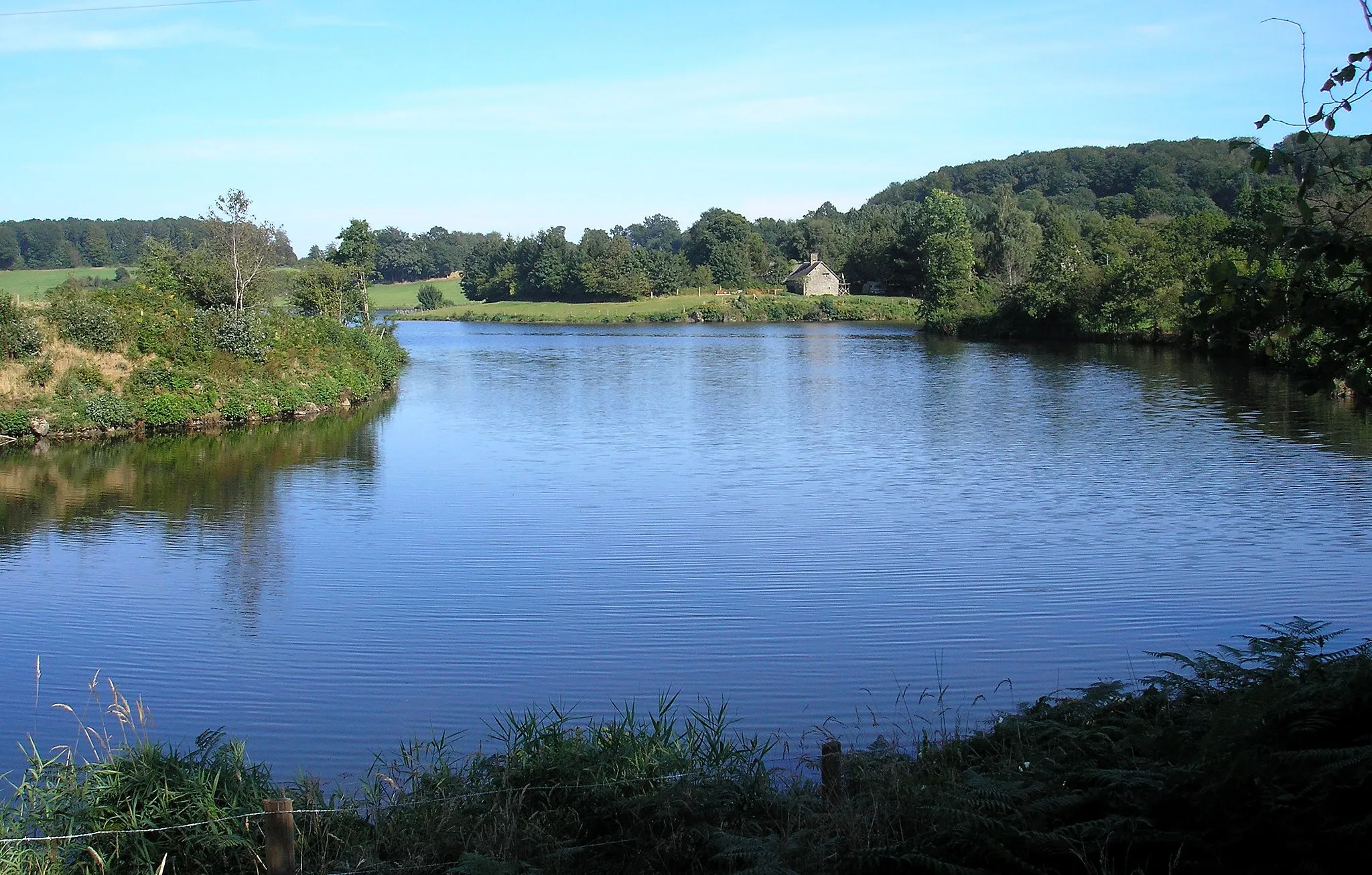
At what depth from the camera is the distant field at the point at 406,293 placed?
112125 millimetres

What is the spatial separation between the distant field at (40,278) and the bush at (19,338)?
29.0 m

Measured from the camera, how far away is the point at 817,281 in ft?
320

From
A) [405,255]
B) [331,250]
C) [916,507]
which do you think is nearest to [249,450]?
[916,507]

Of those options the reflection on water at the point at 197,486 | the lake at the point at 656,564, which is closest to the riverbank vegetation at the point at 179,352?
the reflection on water at the point at 197,486

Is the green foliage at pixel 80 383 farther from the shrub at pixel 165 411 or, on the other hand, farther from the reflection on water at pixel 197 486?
the reflection on water at pixel 197 486

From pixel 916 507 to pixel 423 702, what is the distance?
8851mm

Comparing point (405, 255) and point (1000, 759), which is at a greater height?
point (405, 255)

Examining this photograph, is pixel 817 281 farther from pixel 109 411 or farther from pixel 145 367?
pixel 109 411

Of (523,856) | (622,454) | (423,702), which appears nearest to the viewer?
(523,856)

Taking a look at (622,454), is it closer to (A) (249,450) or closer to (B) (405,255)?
(A) (249,450)

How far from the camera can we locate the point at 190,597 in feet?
36.9

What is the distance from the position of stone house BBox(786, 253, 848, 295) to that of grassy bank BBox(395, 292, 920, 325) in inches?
179

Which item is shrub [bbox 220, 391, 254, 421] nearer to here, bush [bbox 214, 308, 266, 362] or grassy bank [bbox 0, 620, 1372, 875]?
bush [bbox 214, 308, 266, 362]

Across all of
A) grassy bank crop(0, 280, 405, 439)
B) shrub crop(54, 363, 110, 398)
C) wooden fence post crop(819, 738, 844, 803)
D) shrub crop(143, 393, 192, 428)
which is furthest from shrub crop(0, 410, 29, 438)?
wooden fence post crop(819, 738, 844, 803)
